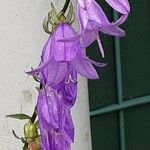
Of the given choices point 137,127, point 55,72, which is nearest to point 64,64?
point 55,72

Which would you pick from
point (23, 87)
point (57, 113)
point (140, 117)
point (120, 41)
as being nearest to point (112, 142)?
point (140, 117)

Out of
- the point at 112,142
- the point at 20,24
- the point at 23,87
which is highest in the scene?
the point at 20,24

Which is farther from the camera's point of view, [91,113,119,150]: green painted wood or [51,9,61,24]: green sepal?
[91,113,119,150]: green painted wood

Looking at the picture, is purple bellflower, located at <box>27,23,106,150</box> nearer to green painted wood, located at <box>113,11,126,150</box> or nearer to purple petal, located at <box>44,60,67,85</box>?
purple petal, located at <box>44,60,67,85</box>

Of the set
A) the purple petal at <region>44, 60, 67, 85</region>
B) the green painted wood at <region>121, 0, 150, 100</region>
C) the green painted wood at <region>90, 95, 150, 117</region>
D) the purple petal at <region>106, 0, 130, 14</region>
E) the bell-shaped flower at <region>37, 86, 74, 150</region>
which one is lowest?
the bell-shaped flower at <region>37, 86, 74, 150</region>

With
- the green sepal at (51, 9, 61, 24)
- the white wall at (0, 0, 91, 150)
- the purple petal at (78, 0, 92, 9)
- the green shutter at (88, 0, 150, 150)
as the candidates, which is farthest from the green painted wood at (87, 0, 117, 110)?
the purple petal at (78, 0, 92, 9)

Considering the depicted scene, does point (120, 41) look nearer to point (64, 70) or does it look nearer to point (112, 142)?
point (112, 142)

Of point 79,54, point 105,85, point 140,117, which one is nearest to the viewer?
point 79,54

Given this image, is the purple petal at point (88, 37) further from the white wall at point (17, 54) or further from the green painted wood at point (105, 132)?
the green painted wood at point (105, 132)
